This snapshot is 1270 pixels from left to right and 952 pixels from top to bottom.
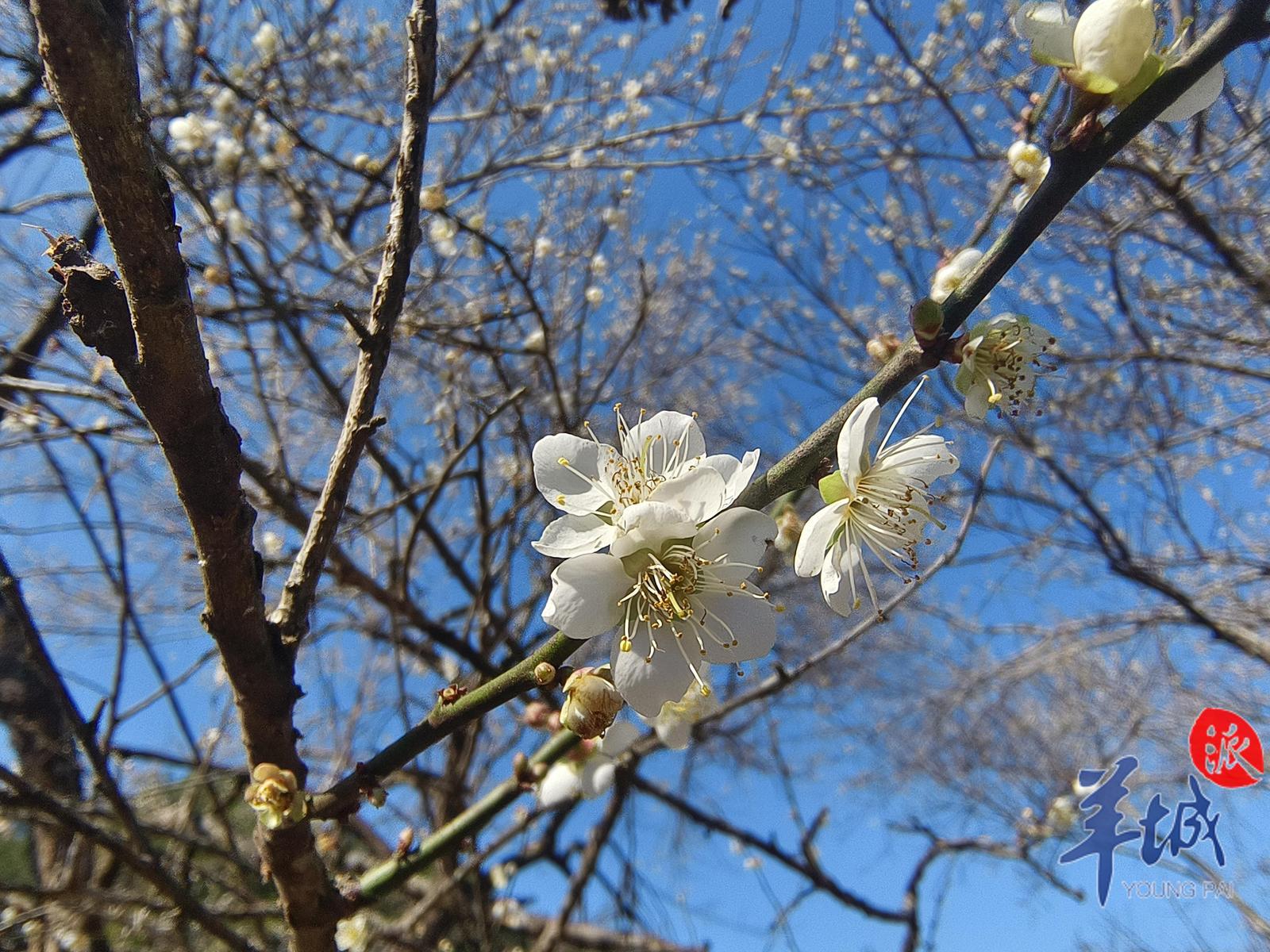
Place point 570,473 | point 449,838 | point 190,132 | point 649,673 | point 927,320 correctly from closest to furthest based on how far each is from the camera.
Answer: point 927,320, point 649,673, point 570,473, point 449,838, point 190,132

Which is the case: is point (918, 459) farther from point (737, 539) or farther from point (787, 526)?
point (737, 539)

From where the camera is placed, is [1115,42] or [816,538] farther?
[816,538]

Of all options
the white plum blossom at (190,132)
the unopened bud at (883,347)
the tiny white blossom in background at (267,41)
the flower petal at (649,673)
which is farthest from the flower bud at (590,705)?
the tiny white blossom in background at (267,41)

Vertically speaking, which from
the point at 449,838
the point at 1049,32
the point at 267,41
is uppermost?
the point at 267,41

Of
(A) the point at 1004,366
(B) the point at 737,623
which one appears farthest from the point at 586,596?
(A) the point at 1004,366

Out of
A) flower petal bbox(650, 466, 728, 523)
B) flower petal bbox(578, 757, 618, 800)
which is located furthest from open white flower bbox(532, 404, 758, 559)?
flower petal bbox(578, 757, 618, 800)

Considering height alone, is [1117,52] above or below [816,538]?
above

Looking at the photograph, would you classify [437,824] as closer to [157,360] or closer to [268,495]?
[268,495]

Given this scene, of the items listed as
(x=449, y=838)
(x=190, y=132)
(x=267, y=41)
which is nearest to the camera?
(x=449, y=838)
